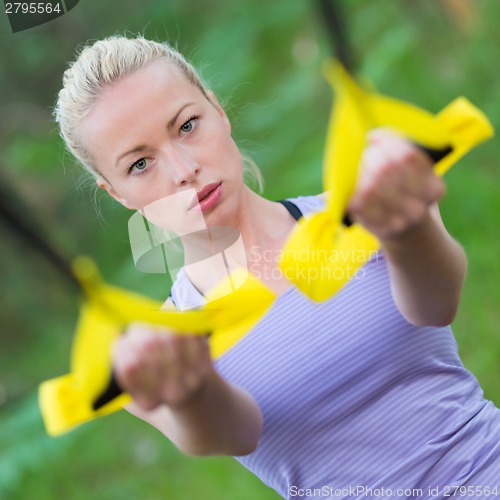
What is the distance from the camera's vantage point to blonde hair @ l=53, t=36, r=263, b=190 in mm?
520

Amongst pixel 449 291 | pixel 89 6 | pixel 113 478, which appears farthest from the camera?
pixel 89 6

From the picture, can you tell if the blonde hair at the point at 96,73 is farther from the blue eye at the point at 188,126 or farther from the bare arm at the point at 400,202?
the bare arm at the point at 400,202

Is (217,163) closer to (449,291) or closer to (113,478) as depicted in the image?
(449,291)

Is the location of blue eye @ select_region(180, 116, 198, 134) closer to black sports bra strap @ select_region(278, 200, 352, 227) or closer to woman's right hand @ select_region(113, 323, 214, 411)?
black sports bra strap @ select_region(278, 200, 352, 227)

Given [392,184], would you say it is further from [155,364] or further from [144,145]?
[144,145]

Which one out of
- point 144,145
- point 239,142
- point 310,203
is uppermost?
point 144,145

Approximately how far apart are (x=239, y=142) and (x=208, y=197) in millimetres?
406

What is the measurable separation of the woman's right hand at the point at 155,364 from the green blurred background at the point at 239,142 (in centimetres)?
60

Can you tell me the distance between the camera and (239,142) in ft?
2.95

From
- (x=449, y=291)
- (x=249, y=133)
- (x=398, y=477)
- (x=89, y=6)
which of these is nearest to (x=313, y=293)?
(x=449, y=291)

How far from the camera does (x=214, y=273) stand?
0.55 m

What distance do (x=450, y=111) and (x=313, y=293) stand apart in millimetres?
102

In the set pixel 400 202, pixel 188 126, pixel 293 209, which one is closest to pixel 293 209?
pixel 293 209

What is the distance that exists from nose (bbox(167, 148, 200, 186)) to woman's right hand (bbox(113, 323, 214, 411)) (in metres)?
0.18
